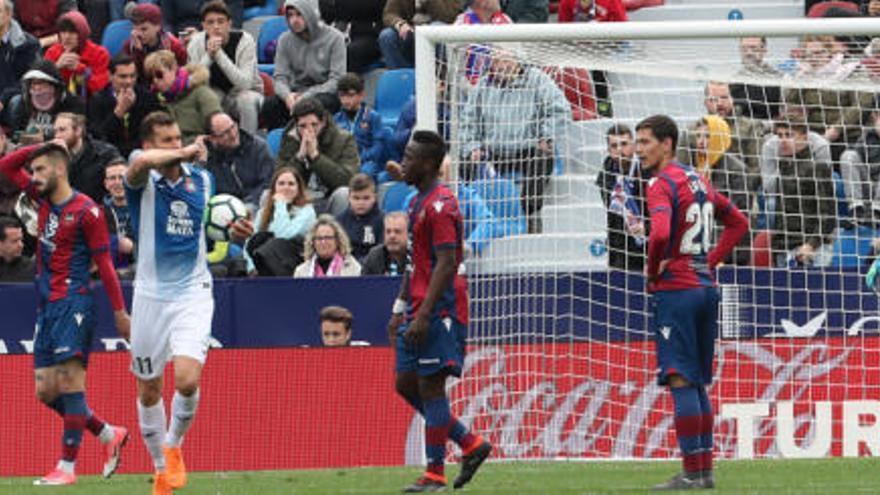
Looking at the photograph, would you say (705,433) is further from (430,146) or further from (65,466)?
(65,466)

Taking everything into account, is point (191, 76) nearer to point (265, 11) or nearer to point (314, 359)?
point (265, 11)

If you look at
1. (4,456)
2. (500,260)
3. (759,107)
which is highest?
(759,107)

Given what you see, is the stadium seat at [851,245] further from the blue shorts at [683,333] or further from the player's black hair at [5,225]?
the player's black hair at [5,225]

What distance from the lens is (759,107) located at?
706 inches

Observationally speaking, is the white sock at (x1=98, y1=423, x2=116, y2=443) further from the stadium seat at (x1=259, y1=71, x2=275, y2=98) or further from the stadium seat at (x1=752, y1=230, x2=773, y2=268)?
the stadium seat at (x1=259, y1=71, x2=275, y2=98)

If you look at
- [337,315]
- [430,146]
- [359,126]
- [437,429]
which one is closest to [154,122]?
[430,146]

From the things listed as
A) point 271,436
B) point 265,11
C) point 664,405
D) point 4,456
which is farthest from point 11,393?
point 265,11

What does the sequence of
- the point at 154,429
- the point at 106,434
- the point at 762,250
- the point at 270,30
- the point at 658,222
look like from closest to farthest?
1. the point at 658,222
2. the point at 154,429
3. the point at 106,434
4. the point at 762,250
5. the point at 270,30

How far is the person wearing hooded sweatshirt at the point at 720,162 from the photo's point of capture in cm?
1795

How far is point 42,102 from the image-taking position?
2209 cm

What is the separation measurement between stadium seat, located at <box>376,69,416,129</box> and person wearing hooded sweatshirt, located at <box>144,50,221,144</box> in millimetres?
1853

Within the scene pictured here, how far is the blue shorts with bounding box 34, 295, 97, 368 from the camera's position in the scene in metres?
16.0

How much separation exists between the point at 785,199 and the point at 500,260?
7.79ft

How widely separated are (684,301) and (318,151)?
26.5 feet
